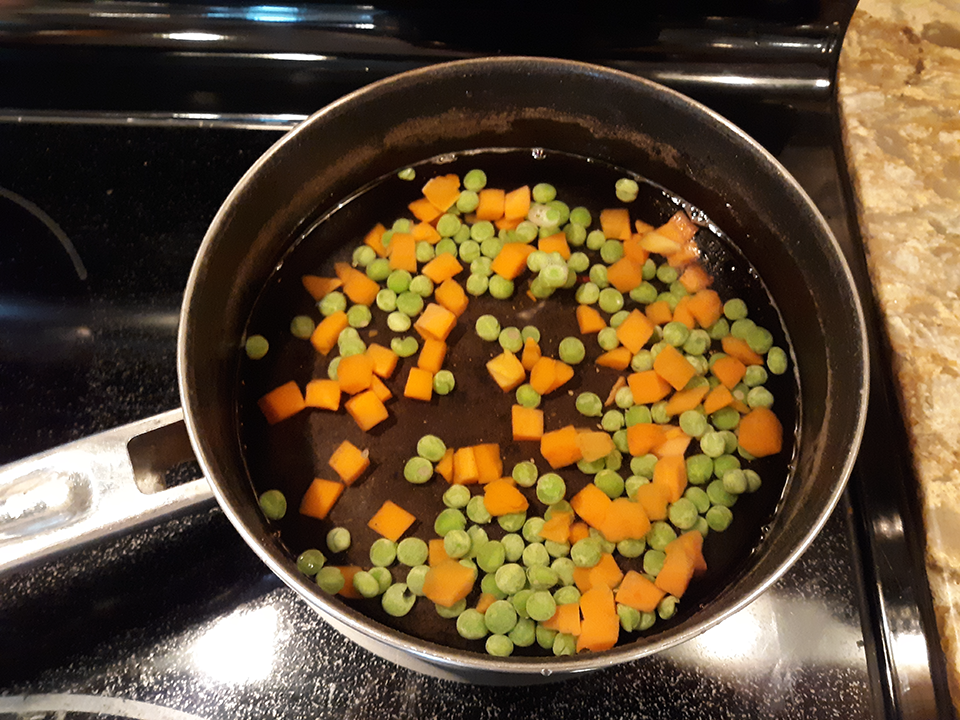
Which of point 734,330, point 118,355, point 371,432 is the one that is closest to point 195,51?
point 118,355

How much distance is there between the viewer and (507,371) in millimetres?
1174

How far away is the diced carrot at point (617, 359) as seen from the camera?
3.93ft

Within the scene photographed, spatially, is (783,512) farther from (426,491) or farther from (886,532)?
(426,491)

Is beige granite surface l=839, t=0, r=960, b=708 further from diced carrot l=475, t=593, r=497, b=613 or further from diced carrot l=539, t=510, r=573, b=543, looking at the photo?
diced carrot l=475, t=593, r=497, b=613

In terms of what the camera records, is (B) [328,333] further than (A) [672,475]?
Yes

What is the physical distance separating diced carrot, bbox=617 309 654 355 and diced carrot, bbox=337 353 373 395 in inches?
18.5

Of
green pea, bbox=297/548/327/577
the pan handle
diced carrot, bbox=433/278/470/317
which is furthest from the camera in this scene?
diced carrot, bbox=433/278/470/317

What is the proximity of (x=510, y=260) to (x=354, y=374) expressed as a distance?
378 millimetres

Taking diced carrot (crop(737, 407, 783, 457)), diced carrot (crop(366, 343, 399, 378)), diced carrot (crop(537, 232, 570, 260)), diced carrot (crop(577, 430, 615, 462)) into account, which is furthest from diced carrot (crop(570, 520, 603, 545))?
diced carrot (crop(537, 232, 570, 260))

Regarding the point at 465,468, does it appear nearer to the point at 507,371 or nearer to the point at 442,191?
the point at 507,371

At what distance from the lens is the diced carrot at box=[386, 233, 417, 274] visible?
51.2 inches

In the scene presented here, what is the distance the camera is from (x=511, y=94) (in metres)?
1.24

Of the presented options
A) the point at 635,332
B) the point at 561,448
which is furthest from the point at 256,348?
the point at 635,332

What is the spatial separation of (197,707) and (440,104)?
1.09 m
